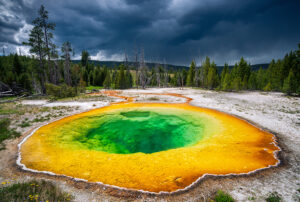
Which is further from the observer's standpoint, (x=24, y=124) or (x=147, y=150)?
(x=24, y=124)

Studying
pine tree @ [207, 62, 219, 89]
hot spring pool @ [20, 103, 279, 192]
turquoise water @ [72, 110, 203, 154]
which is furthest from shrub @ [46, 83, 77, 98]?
pine tree @ [207, 62, 219, 89]

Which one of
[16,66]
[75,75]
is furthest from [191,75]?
[16,66]

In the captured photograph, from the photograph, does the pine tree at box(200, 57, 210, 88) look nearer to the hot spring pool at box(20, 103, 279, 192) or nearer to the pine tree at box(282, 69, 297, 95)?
the pine tree at box(282, 69, 297, 95)

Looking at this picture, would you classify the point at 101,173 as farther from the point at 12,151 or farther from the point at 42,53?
the point at 42,53

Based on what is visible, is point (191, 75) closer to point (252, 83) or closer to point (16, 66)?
point (252, 83)

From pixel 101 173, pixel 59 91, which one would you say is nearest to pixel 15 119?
pixel 101 173
